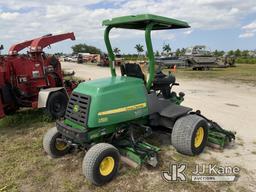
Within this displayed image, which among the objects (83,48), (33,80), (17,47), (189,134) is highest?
(17,47)

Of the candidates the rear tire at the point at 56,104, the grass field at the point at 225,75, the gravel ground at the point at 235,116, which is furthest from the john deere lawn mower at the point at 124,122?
the grass field at the point at 225,75

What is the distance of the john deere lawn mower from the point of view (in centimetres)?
398

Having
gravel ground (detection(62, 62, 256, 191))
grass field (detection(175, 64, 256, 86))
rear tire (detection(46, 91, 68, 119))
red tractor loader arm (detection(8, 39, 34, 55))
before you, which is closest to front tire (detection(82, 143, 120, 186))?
gravel ground (detection(62, 62, 256, 191))

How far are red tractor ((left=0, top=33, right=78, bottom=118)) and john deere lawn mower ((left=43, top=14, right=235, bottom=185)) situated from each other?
2520 mm

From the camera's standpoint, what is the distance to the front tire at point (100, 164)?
12.3ft

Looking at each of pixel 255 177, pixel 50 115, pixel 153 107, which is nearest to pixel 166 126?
pixel 153 107

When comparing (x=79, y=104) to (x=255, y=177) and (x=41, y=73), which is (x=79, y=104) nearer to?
(x=255, y=177)

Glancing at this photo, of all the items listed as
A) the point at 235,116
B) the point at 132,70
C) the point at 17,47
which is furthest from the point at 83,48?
the point at 132,70

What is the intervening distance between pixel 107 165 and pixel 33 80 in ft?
14.8

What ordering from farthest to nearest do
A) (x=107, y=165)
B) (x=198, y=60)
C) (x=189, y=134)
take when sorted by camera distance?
(x=198, y=60) < (x=189, y=134) < (x=107, y=165)

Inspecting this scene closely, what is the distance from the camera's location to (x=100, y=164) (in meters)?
3.81

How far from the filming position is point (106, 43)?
499 cm

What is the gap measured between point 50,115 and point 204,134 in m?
3.97

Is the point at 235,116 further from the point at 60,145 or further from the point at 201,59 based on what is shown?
the point at 201,59
